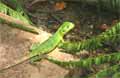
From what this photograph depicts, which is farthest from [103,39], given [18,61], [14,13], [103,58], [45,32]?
[14,13]

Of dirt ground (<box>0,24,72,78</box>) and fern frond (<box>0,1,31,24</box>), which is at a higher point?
fern frond (<box>0,1,31,24</box>)

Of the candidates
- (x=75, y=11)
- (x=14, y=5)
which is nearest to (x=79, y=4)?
(x=75, y=11)

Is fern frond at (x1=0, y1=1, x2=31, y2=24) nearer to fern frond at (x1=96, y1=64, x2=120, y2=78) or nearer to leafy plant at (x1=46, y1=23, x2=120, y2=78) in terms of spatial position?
leafy plant at (x1=46, y1=23, x2=120, y2=78)

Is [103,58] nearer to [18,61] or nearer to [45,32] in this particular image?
[18,61]

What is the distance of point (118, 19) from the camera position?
4.61 metres

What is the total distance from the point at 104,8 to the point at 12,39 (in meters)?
2.00

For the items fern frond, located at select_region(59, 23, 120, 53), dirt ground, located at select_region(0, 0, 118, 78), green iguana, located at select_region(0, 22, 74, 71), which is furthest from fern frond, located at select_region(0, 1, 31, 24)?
fern frond, located at select_region(59, 23, 120, 53)

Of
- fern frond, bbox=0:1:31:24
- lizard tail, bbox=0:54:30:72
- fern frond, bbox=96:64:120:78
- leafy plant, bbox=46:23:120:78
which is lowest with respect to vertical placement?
lizard tail, bbox=0:54:30:72

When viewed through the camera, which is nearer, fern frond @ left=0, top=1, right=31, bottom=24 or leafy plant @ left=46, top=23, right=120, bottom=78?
leafy plant @ left=46, top=23, right=120, bottom=78

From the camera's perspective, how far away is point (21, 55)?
9.56 feet

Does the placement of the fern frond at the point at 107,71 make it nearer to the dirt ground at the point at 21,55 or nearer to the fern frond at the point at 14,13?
the dirt ground at the point at 21,55

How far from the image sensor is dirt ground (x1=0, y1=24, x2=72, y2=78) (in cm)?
274

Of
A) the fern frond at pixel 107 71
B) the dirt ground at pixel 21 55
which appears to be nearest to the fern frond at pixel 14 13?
the dirt ground at pixel 21 55

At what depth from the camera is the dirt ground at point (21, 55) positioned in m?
2.74
